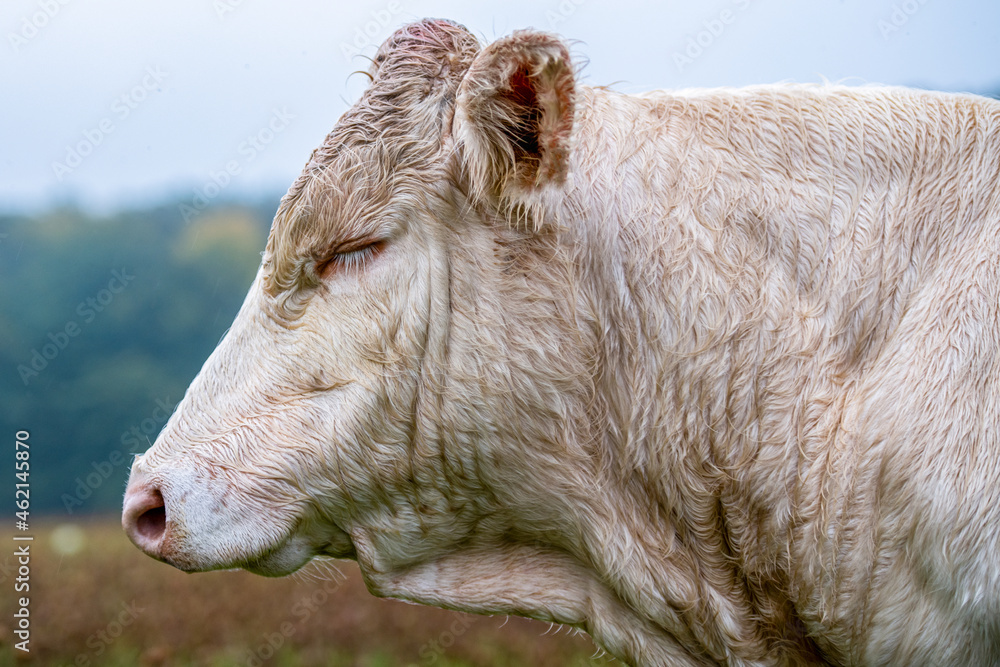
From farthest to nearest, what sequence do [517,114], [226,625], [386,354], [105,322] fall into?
[105,322], [226,625], [386,354], [517,114]

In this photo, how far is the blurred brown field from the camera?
572cm

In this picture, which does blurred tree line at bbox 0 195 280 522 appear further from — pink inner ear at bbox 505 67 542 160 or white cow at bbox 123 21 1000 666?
pink inner ear at bbox 505 67 542 160

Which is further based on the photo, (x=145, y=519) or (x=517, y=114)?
(x=145, y=519)

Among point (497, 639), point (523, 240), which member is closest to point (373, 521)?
point (523, 240)

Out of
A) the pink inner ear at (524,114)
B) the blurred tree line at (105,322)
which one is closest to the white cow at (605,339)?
the pink inner ear at (524,114)

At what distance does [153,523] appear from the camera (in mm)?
2723

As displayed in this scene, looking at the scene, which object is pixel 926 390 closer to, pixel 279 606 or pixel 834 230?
pixel 834 230

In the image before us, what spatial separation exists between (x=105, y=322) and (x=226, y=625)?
3.13 m

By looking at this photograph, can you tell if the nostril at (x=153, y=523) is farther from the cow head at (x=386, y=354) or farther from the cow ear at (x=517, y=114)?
the cow ear at (x=517, y=114)

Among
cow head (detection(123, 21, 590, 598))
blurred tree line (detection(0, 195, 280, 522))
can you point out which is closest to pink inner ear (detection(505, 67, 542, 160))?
cow head (detection(123, 21, 590, 598))

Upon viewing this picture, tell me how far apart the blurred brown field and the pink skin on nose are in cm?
293

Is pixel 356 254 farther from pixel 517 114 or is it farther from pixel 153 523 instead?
pixel 153 523

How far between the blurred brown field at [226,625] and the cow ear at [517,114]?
12.5 ft

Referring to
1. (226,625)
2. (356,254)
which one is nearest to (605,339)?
(356,254)
